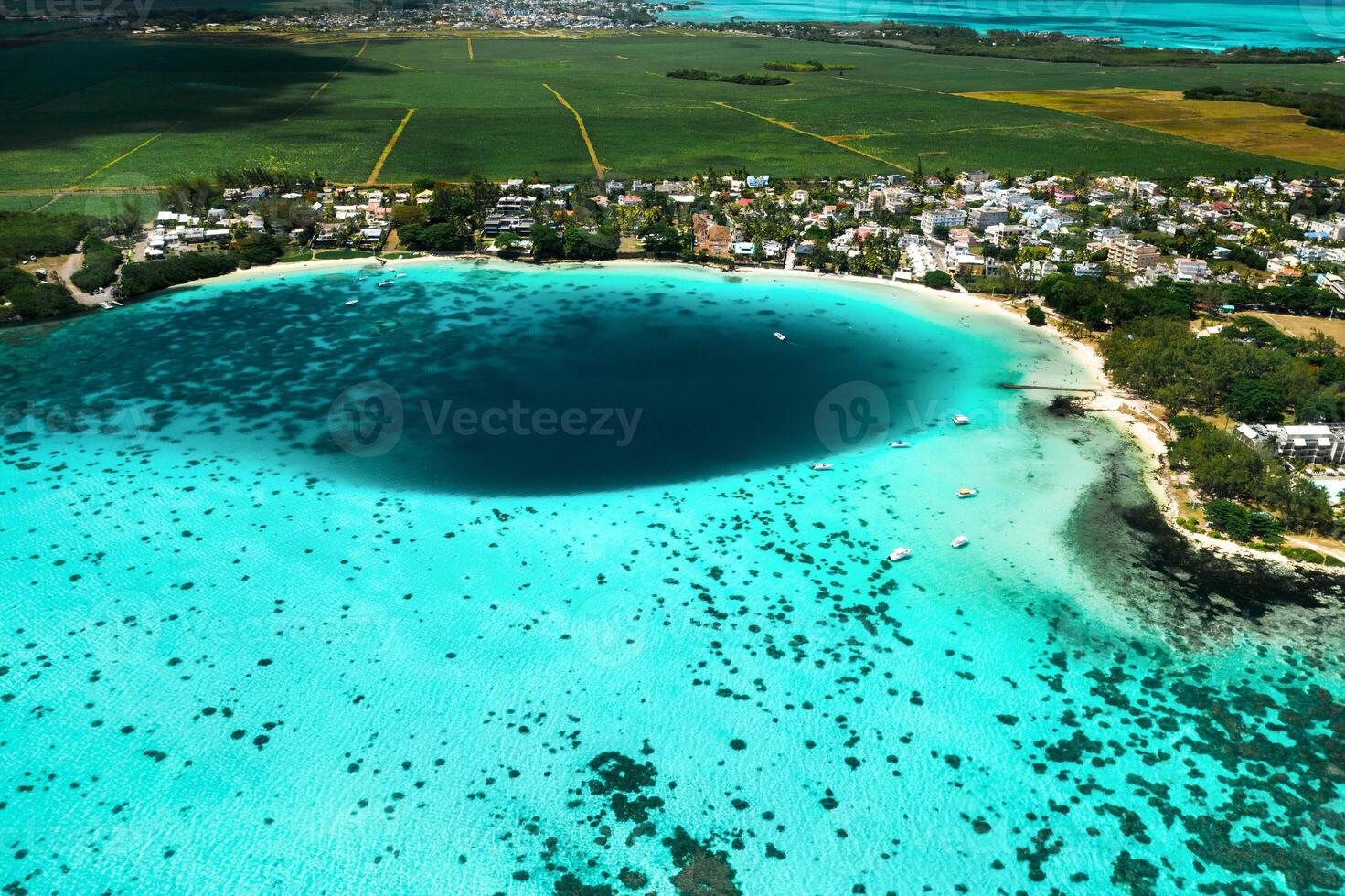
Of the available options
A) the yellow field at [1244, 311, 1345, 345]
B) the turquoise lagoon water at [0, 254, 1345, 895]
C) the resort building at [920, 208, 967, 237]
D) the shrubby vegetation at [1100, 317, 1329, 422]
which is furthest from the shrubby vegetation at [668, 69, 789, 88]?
the turquoise lagoon water at [0, 254, 1345, 895]

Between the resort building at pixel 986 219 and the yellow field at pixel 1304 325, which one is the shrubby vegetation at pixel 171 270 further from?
the yellow field at pixel 1304 325

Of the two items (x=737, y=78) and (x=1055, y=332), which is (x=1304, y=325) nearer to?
(x=1055, y=332)

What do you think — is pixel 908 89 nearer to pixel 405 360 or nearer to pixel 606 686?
pixel 405 360

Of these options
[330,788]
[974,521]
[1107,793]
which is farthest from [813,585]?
[330,788]

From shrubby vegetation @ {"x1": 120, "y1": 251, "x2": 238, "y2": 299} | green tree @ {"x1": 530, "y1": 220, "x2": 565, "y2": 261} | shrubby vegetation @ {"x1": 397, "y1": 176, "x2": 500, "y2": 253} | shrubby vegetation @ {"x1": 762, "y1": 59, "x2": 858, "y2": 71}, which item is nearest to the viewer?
shrubby vegetation @ {"x1": 120, "y1": 251, "x2": 238, "y2": 299}

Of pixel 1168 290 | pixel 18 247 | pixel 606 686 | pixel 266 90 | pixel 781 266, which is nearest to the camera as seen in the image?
pixel 606 686

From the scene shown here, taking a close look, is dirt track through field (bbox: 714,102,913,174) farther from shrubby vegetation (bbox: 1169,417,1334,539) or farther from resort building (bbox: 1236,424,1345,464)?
shrubby vegetation (bbox: 1169,417,1334,539)
